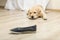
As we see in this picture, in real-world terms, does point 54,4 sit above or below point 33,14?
above

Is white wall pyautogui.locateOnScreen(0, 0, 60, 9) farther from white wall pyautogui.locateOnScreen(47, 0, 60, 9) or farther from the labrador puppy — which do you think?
the labrador puppy

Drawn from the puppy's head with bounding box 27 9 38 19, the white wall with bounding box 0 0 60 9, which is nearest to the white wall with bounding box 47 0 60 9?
the white wall with bounding box 0 0 60 9

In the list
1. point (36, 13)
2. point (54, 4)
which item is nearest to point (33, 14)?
point (36, 13)

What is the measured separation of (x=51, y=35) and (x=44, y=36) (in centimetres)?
9

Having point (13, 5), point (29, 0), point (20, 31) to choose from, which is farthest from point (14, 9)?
point (20, 31)

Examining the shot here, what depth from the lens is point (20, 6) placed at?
3389 millimetres

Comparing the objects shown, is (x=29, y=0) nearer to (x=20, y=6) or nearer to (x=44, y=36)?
(x=20, y=6)

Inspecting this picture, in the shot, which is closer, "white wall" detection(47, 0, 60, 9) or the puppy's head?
the puppy's head

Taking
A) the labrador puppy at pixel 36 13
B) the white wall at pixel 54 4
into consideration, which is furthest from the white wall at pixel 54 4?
the labrador puppy at pixel 36 13

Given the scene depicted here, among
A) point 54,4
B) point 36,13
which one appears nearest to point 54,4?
point 54,4

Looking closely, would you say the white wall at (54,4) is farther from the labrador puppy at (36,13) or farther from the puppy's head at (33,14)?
the puppy's head at (33,14)

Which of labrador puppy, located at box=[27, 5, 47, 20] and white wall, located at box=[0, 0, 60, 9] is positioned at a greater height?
white wall, located at box=[0, 0, 60, 9]

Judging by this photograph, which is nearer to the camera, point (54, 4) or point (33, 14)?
point (33, 14)

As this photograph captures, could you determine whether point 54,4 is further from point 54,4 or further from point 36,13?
point 36,13
